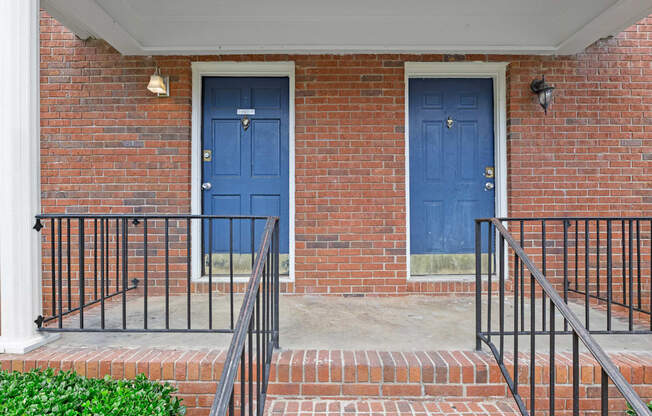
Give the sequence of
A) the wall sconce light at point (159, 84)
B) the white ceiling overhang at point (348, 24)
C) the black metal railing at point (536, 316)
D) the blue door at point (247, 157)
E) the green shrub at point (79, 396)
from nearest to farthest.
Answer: the black metal railing at point (536, 316) < the green shrub at point (79, 396) < the white ceiling overhang at point (348, 24) < the wall sconce light at point (159, 84) < the blue door at point (247, 157)

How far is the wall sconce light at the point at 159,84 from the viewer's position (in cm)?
371

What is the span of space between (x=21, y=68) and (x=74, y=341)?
5.66 feet

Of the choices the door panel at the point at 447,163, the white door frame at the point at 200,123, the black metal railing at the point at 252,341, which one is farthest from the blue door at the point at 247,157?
the black metal railing at the point at 252,341

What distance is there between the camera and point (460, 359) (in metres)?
2.30

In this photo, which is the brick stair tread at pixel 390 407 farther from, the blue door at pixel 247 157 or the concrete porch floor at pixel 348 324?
the blue door at pixel 247 157

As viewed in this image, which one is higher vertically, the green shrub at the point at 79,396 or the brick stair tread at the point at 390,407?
the green shrub at the point at 79,396

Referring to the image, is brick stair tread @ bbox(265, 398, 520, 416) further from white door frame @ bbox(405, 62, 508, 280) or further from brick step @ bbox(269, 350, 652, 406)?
white door frame @ bbox(405, 62, 508, 280)

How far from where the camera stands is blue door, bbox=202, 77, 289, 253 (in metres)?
4.04

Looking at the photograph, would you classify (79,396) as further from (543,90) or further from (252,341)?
(543,90)

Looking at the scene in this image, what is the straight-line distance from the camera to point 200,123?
401 centimetres

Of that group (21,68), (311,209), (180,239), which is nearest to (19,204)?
(21,68)

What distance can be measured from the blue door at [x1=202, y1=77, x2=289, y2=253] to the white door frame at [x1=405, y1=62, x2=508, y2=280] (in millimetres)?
1229

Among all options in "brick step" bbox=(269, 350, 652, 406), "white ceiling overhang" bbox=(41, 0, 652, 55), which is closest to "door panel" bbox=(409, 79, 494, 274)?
"white ceiling overhang" bbox=(41, 0, 652, 55)

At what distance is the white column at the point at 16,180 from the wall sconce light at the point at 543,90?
13.6ft
